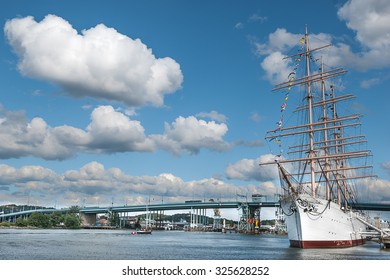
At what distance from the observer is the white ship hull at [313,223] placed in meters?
60.6

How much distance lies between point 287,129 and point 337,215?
1638 centimetres

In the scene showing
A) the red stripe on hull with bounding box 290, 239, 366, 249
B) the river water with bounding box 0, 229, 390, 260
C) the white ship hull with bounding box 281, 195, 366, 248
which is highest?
the white ship hull with bounding box 281, 195, 366, 248

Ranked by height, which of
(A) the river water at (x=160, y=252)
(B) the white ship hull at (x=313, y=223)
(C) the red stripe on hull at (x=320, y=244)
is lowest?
(A) the river water at (x=160, y=252)

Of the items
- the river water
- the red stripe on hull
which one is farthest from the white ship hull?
the river water

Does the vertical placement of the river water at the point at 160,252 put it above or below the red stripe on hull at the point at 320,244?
below

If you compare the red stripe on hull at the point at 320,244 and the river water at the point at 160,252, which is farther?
the red stripe on hull at the point at 320,244

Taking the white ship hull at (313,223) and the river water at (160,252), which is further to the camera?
the white ship hull at (313,223)

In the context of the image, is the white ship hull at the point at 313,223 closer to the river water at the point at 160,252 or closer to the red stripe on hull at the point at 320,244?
the red stripe on hull at the point at 320,244

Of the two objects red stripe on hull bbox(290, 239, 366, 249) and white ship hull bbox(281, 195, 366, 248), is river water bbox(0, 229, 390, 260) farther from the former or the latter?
white ship hull bbox(281, 195, 366, 248)

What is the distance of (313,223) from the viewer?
60.7 m

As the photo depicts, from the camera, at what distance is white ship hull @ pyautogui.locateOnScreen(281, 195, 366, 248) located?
199 feet

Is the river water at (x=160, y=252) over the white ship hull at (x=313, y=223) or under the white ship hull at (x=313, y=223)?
under

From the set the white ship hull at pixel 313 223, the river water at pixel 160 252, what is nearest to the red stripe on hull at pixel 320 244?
the white ship hull at pixel 313 223
